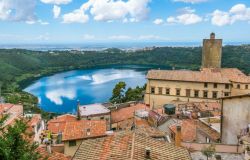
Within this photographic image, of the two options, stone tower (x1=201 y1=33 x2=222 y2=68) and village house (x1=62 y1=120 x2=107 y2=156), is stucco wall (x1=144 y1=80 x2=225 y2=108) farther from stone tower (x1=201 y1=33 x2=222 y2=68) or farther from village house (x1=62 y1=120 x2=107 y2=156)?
village house (x1=62 y1=120 x2=107 y2=156)

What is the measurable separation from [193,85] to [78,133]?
23.6 m

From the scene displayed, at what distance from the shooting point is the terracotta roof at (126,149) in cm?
1145

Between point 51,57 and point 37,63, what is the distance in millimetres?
26216

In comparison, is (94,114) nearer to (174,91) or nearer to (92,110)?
(92,110)

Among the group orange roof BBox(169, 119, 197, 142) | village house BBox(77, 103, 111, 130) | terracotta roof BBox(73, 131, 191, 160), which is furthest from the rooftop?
terracotta roof BBox(73, 131, 191, 160)

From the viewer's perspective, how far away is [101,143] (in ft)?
41.5

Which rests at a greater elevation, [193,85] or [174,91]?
[193,85]

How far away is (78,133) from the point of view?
22094mm

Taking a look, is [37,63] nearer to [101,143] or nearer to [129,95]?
[129,95]

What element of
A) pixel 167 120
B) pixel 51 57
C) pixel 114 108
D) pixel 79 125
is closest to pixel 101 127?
pixel 79 125

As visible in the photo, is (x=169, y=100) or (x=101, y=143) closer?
(x=101, y=143)

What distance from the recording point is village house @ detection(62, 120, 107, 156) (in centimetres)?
2131

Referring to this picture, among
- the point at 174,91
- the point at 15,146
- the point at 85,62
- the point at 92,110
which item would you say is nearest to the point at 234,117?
the point at 15,146

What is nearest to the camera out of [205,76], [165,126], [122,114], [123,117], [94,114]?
[165,126]
